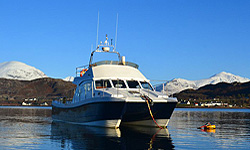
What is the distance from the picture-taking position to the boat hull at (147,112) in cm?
2359

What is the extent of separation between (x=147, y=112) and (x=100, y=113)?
326 centimetres

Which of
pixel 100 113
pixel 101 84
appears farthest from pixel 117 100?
pixel 101 84

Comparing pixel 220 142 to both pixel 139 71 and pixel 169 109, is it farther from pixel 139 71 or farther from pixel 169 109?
pixel 139 71

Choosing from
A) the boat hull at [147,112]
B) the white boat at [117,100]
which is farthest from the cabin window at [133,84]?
the boat hull at [147,112]

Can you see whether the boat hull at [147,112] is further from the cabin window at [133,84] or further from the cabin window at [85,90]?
the cabin window at [85,90]

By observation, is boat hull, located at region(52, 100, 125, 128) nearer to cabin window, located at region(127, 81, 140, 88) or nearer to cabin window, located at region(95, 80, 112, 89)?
cabin window, located at region(95, 80, 112, 89)

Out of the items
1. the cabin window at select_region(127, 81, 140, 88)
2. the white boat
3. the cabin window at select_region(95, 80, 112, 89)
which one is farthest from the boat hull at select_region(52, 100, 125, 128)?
the cabin window at select_region(127, 81, 140, 88)

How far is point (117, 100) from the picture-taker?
Answer: 22.9 m

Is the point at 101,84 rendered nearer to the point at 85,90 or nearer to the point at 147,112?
the point at 85,90

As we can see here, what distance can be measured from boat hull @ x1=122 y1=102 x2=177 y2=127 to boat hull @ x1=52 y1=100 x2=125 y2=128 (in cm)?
73

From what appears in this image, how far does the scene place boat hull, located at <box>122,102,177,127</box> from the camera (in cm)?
2359

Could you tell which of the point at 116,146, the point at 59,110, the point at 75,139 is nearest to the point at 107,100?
the point at 75,139

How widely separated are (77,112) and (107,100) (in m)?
5.88

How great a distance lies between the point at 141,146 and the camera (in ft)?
54.7
